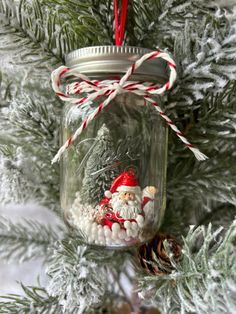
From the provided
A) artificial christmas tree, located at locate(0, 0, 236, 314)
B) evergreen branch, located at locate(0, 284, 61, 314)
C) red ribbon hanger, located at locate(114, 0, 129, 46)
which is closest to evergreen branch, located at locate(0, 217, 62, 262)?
artificial christmas tree, located at locate(0, 0, 236, 314)

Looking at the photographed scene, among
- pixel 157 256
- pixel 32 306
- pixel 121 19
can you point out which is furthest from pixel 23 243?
pixel 121 19

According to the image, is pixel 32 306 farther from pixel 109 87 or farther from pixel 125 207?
pixel 109 87

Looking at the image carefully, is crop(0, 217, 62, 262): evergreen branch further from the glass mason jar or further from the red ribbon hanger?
the red ribbon hanger

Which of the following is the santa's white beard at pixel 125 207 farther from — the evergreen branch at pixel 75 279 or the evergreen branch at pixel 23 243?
the evergreen branch at pixel 23 243

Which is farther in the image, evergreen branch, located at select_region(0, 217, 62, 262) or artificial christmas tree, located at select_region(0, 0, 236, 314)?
evergreen branch, located at select_region(0, 217, 62, 262)

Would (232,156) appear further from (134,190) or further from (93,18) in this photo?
(93,18)

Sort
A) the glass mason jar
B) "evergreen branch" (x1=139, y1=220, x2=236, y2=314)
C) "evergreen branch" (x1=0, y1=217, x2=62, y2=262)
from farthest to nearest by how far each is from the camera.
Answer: "evergreen branch" (x1=0, y1=217, x2=62, y2=262), the glass mason jar, "evergreen branch" (x1=139, y1=220, x2=236, y2=314)

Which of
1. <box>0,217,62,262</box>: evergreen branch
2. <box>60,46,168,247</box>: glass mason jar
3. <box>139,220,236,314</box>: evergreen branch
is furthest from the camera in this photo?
<box>0,217,62,262</box>: evergreen branch
